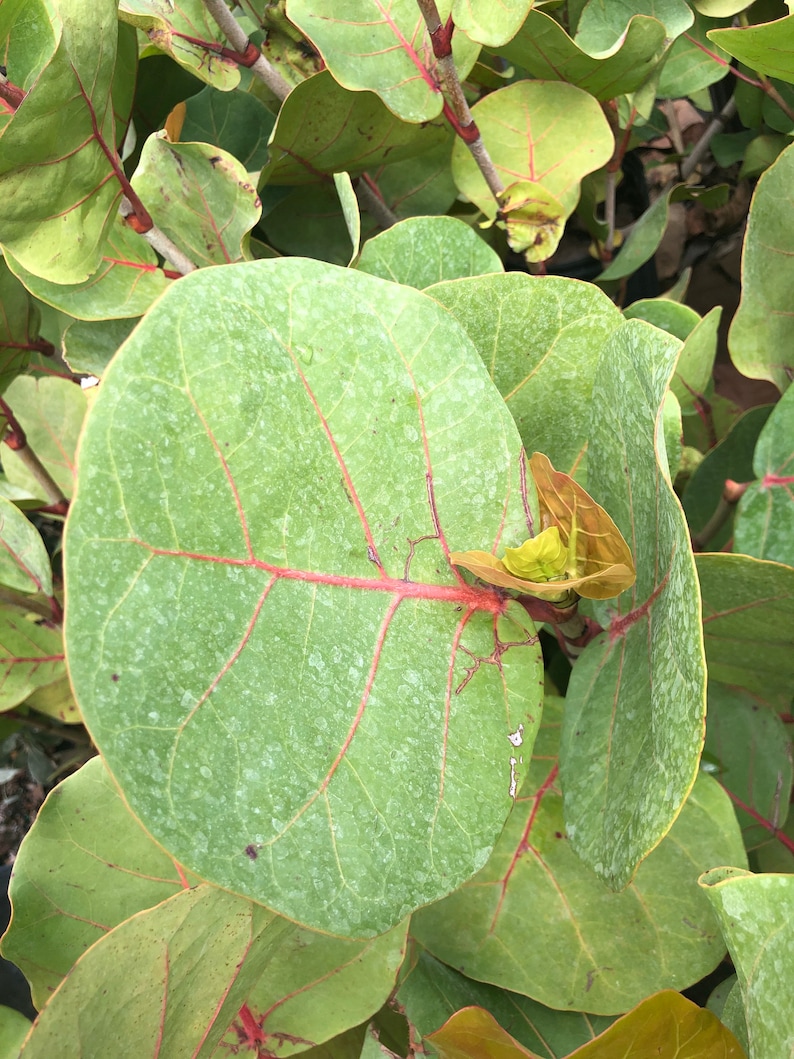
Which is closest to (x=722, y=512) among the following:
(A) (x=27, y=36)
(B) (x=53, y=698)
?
(A) (x=27, y=36)

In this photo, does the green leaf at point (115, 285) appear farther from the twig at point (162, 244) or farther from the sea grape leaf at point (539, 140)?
the sea grape leaf at point (539, 140)

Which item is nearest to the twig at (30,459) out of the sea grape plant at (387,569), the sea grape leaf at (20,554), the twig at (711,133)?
the sea grape plant at (387,569)

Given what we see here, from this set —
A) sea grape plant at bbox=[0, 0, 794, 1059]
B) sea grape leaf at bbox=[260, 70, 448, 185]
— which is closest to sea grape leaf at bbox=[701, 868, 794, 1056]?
sea grape plant at bbox=[0, 0, 794, 1059]

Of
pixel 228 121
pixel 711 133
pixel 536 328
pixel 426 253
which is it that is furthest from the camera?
pixel 711 133

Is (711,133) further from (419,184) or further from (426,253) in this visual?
(426,253)

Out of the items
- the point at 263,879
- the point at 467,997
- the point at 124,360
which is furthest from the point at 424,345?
the point at 467,997

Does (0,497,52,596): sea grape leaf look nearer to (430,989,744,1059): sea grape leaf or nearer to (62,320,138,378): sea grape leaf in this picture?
(62,320,138,378): sea grape leaf

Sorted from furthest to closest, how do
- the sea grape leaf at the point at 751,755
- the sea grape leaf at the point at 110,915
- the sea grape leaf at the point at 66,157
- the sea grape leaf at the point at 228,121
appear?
the sea grape leaf at the point at 228,121 < the sea grape leaf at the point at 751,755 < the sea grape leaf at the point at 110,915 < the sea grape leaf at the point at 66,157
